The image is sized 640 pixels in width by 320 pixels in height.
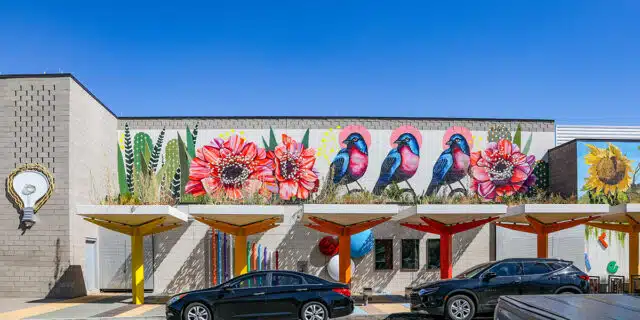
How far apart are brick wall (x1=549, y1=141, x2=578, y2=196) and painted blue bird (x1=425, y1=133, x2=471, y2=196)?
3244mm

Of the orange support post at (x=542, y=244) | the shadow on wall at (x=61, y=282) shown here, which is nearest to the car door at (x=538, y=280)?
the orange support post at (x=542, y=244)

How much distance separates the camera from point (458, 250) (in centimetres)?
2139

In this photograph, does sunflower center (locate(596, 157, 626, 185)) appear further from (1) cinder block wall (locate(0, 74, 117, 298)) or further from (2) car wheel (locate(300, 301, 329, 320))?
(1) cinder block wall (locate(0, 74, 117, 298))

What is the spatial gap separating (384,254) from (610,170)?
8658 millimetres

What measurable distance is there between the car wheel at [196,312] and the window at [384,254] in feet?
32.2

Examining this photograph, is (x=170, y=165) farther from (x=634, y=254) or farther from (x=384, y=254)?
(x=634, y=254)

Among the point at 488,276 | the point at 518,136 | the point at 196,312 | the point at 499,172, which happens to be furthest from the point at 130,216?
the point at 518,136

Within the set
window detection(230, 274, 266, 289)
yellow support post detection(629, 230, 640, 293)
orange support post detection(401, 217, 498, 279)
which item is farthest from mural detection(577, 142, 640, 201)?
window detection(230, 274, 266, 289)

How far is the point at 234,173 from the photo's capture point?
22.2m

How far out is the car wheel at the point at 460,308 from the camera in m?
12.8

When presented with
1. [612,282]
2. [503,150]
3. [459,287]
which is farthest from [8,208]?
[612,282]

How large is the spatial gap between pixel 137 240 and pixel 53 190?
3453 millimetres

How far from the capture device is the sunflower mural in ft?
69.0

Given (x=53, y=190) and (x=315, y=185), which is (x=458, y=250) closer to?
(x=315, y=185)
